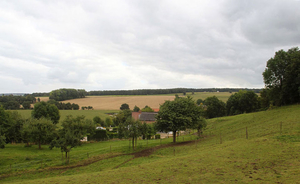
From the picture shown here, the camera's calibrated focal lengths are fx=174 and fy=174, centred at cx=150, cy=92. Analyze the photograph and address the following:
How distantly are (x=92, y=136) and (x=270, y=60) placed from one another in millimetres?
51842

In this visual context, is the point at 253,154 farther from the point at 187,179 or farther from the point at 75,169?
the point at 75,169

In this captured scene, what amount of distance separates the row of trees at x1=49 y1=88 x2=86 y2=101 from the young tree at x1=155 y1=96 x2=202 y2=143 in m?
116

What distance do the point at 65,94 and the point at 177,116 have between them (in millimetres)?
125738

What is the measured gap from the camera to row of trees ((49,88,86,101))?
5035 inches

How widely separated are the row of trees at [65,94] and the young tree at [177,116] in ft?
381

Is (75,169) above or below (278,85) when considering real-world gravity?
below

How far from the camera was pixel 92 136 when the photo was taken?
164 feet

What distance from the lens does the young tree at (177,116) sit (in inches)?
1212

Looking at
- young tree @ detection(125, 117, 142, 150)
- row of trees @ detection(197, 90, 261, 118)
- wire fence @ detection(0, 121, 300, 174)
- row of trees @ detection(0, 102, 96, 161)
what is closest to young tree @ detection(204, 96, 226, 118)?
row of trees @ detection(197, 90, 261, 118)

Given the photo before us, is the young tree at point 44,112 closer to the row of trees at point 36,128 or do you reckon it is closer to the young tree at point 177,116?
the row of trees at point 36,128

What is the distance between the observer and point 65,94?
444 feet

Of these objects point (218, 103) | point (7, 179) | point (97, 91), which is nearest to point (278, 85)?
point (218, 103)

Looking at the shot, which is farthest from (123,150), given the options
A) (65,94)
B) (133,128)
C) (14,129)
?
(65,94)

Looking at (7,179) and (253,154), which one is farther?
(7,179)
